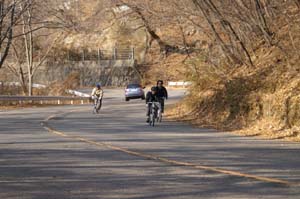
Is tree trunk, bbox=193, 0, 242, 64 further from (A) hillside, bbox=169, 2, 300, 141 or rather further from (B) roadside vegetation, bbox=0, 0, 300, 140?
(A) hillside, bbox=169, 2, 300, 141

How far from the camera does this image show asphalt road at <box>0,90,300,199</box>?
9.51m

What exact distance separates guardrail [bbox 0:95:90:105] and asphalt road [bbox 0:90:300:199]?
27.8 meters

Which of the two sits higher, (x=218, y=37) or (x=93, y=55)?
(x=93, y=55)

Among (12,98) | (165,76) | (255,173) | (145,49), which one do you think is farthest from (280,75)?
(145,49)

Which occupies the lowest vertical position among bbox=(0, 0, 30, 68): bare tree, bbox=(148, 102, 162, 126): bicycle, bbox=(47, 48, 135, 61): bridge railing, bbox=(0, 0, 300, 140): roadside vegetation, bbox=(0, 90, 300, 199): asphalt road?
bbox=(0, 90, 300, 199): asphalt road

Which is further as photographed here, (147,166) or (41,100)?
(41,100)

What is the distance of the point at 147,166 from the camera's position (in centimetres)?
1223

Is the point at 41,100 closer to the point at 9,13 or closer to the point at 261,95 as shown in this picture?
the point at 9,13

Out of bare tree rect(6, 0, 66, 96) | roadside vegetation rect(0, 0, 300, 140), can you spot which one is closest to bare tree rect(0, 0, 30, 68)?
bare tree rect(6, 0, 66, 96)

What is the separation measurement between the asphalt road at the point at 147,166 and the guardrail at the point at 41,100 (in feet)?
91.2

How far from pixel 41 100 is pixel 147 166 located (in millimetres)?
39415

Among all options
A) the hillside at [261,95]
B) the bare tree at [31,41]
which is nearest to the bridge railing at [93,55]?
the bare tree at [31,41]

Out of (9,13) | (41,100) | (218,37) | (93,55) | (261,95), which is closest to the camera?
(261,95)

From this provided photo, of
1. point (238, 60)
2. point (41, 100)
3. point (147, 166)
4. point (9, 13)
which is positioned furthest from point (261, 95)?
point (41, 100)
